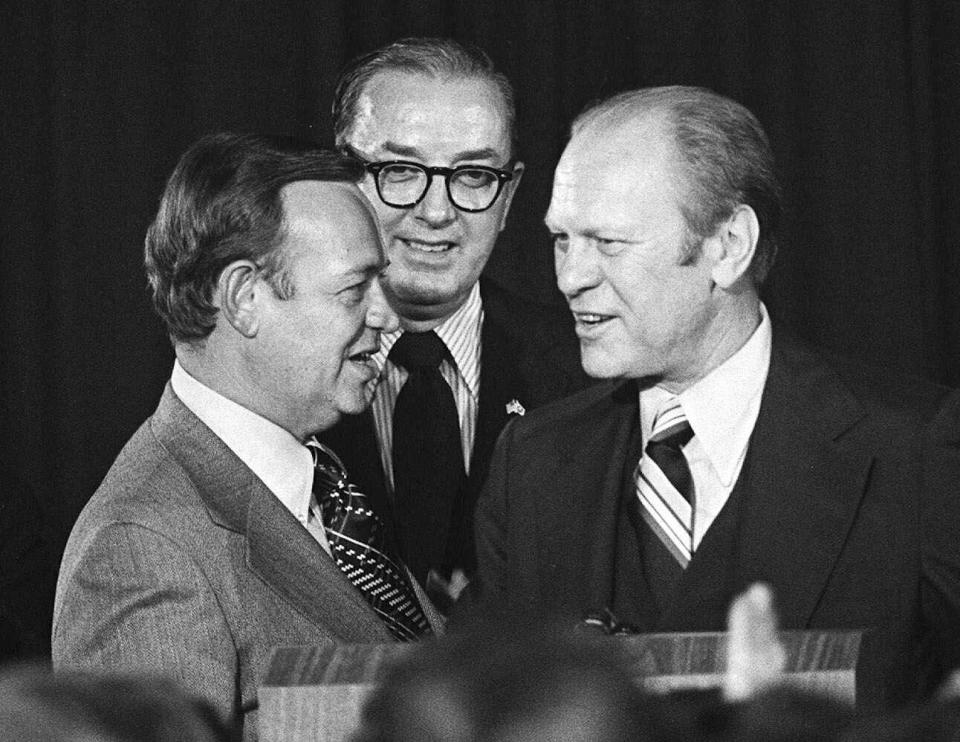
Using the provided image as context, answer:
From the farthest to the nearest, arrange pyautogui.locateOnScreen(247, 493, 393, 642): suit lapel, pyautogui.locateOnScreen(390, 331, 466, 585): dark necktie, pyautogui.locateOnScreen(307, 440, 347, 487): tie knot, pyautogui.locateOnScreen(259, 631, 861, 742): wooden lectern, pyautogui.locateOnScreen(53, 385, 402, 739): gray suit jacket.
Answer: pyautogui.locateOnScreen(390, 331, 466, 585): dark necktie → pyautogui.locateOnScreen(307, 440, 347, 487): tie knot → pyautogui.locateOnScreen(247, 493, 393, 642): suit lapel → pyautogui.locateOnScreen(53, 385, 402, 739): gray suit jacket → pyautogui.locateOnScreen(259, 631, 861, 742): wooden lectern

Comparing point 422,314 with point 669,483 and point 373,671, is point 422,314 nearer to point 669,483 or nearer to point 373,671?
point 669,483

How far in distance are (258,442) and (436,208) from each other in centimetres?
64

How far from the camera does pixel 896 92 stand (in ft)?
10.2

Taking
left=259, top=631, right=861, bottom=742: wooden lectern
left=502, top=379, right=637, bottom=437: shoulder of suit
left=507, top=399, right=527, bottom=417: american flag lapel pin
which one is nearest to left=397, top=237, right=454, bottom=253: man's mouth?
left=507, top=399, right=527, bottom=417: american flag lapel pin

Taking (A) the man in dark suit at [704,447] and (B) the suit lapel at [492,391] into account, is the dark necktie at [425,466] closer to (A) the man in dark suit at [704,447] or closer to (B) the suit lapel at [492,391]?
(B) the suit lapel at [492,391]

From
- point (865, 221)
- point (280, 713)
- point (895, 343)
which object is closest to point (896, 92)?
point (865, 221)

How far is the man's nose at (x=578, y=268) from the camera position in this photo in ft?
5.96

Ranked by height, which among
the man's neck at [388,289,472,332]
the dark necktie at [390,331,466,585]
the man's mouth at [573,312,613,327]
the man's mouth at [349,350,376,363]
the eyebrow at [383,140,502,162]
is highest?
the eyebrow at [383,140,502,162]

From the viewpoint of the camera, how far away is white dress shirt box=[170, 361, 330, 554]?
1747 mm

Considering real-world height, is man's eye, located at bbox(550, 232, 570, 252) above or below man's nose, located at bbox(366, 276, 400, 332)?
above

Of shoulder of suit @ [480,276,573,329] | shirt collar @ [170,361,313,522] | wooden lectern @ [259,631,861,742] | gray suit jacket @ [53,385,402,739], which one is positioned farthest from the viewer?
shoulder of suit @ [480,276,573,329]

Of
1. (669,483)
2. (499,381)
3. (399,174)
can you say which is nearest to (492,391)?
(499,381)

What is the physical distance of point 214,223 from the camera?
1.77 m

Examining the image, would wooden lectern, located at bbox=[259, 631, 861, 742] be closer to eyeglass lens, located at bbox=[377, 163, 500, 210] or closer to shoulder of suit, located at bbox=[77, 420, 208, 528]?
shoulder of suit, located at bbox=[77, 420, 208, 528]
